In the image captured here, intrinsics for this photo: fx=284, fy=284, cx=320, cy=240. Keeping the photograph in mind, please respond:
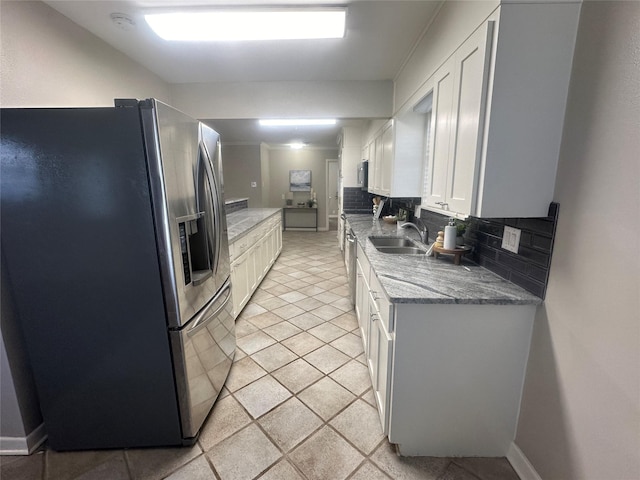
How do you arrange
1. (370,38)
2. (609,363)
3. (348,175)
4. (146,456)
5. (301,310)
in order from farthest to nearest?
1. (348,175)
2. (301,310)
3. (370,38)
4. (146,456)
5. (609,363)

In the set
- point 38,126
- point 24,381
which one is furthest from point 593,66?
point 24,381

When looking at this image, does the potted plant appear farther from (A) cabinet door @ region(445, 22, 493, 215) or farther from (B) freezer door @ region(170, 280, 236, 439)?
(B) freezer door @ region(170, 280, 236, 439)

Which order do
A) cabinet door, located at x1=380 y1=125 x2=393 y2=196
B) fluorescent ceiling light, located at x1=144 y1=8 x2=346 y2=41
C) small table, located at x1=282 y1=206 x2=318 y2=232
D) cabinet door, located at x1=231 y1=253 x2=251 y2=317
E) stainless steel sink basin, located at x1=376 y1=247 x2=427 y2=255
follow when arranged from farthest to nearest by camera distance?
small table, located at x1=282 y1=206 x2=318 y2=232
cabinet door, located at x1=380 y1=125 x2=393 y2=196
cabinet door, located at x1=231 y1=253 x2=251 y2=317
stainless steel sink basin, located at x1=376 y1=247 x2=427 y2=255
fluorescent ceiling light, located at x1=144 y1=8 x2=346 y2=41

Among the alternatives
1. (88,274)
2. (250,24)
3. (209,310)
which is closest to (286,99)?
(250,24)

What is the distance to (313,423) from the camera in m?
1.66

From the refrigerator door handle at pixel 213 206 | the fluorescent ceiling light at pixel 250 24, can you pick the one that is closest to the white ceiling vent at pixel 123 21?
the fluorescent ceiling light at pixel 250 24

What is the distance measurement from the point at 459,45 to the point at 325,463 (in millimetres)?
2206

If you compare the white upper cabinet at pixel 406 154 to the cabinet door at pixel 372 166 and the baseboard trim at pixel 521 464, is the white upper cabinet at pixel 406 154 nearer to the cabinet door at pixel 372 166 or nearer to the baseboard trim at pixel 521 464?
the cabinet door at pixel 372 166

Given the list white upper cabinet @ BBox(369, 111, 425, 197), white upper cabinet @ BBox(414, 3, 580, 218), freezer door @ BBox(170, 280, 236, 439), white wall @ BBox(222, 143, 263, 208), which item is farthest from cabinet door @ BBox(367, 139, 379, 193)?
white wall @ BBox(222, 143, 263, 208)

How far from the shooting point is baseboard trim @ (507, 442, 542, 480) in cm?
131

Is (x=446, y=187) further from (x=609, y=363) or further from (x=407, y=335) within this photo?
(x=609, y=363)

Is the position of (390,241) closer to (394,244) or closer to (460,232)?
(394,244)

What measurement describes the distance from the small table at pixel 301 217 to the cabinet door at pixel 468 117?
683cm

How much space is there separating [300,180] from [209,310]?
703 centimetres
